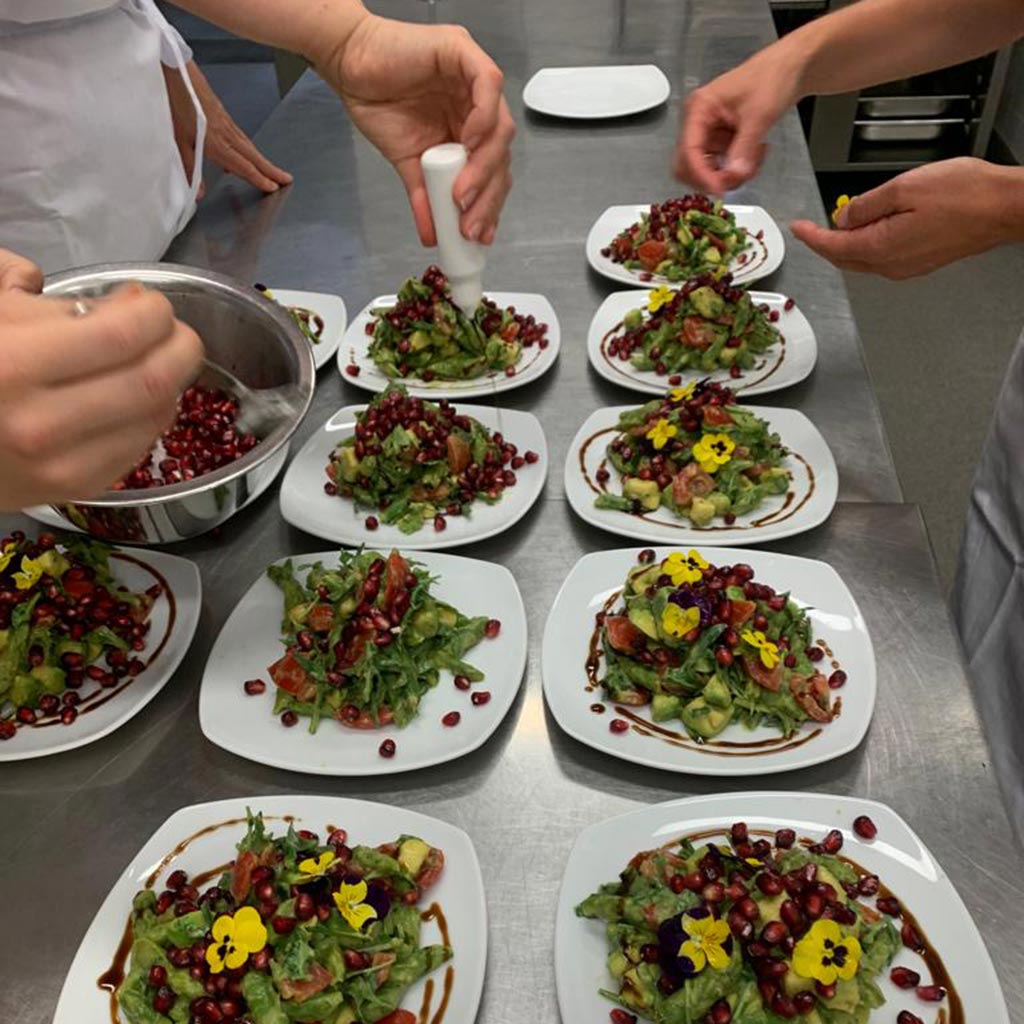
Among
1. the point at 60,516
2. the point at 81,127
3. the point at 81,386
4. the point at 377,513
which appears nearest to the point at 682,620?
the point at 377,513

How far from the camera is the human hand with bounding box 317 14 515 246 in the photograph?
1628mm

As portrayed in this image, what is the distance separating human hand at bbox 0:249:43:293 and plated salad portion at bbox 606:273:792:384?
4.06ft

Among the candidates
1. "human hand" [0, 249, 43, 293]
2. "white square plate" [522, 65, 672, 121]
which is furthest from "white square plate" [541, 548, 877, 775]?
"white square plate" [522, 65, 672, 121]

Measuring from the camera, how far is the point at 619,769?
1.40 m

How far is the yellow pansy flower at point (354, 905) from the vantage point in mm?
1140

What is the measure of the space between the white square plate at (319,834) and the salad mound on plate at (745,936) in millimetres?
148

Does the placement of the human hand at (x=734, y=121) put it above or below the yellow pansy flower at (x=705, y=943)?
above

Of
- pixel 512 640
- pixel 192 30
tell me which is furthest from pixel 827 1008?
pixel 192 30

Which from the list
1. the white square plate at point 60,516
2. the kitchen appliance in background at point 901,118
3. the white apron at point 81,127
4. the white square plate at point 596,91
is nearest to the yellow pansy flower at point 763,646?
the white square plate at point 60,516

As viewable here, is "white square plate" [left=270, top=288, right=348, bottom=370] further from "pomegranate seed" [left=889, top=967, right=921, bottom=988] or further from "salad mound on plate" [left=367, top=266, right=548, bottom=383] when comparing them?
"pomegranate seed" [left=889, top=967, right=921, bottom=988]

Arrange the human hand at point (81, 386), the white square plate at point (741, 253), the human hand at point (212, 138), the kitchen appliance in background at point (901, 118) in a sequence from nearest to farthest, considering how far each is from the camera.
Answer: the human hand at point (81, 386) < the white square plate at point (741, 253) < the human hand at point (212, 138) < the kitchen appliance in background at point (901, 118)

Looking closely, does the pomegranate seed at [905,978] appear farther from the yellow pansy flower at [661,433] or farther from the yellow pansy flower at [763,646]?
the yellow pansy flower at [661,433]

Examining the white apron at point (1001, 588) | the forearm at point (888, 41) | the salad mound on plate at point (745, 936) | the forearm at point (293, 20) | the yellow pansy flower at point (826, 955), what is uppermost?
the forearm at point (293, 20)

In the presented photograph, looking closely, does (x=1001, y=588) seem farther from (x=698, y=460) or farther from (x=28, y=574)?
(x=28, y=574)
